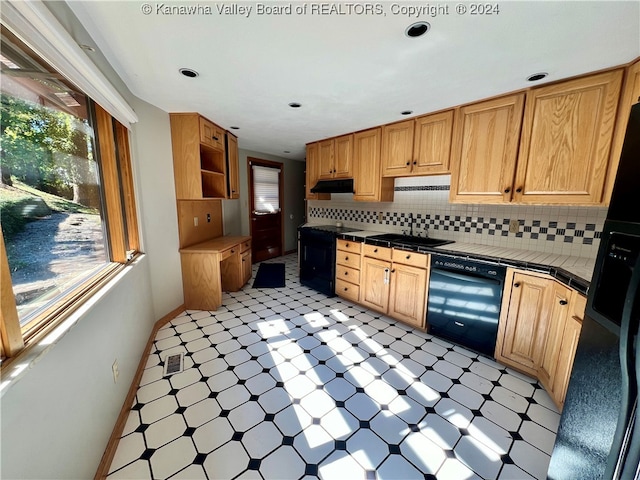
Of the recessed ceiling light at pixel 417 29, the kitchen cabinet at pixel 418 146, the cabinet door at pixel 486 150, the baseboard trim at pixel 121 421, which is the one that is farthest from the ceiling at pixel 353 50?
the baseboard trim at pixel 121 421

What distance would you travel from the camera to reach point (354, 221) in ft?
12.7

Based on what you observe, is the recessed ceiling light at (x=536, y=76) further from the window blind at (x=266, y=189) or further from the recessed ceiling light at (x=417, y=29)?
the window blind at (x=266, y=189)

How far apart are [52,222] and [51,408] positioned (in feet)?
2.58

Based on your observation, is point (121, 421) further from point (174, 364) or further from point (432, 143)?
point (432, 143)

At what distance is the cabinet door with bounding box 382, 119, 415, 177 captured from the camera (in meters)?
2.66

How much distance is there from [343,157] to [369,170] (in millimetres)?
476

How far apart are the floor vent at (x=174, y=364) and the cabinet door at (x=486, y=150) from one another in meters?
2.86

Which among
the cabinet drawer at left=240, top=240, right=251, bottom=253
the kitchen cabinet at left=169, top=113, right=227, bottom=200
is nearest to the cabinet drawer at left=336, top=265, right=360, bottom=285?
the cabinet drawer at left=240, top=240, right=251, bottom=253

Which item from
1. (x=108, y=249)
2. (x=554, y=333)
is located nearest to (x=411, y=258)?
(x=554, y=333)

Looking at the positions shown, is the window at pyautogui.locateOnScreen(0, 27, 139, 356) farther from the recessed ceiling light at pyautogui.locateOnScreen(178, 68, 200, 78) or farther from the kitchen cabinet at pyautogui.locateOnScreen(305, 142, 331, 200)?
the kitchen cabinet at pyautogui.locateOnScreen(305, 142, 331, 200)

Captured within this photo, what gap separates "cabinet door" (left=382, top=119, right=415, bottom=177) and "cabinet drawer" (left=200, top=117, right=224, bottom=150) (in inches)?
79.3

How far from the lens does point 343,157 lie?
3.35m

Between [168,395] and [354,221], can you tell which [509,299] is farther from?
[168,395]

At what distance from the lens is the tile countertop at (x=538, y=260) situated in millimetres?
1549
